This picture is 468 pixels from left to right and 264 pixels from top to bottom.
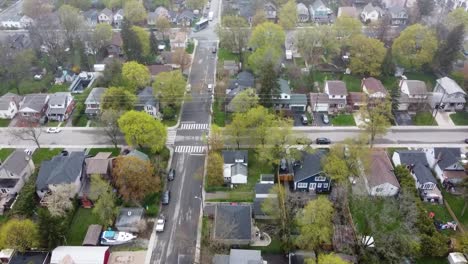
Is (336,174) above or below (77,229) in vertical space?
above

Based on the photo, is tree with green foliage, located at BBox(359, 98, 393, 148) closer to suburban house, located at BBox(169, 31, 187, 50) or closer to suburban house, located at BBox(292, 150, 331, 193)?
suburban house, located at BBox(292, 150, 331, 193)

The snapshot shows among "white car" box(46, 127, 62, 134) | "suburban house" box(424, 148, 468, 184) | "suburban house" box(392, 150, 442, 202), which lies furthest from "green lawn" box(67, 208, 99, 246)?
"suburban house" box(424, 148, 468, 184)

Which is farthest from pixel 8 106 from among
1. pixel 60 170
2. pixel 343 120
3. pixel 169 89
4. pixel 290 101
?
pixel 343 120

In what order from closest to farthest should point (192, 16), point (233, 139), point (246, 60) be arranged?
1. point (233, 139)
2. point (246, 60)
3. point (192, 16)

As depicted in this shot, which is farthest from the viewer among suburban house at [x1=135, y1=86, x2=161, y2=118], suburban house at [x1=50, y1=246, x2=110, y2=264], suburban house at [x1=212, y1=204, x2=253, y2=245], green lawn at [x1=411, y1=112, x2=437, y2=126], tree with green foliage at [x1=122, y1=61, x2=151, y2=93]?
tree with green foliage at [x1=122, y1=61, x2=151, y2=93]

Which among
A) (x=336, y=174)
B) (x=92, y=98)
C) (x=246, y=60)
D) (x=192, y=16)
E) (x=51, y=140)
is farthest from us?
(x=192, y=16)

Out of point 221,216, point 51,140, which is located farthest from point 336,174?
point 51,140

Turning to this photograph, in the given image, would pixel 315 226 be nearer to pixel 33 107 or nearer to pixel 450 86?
pixel 450 86

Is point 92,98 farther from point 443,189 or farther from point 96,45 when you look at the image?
point 443,189
